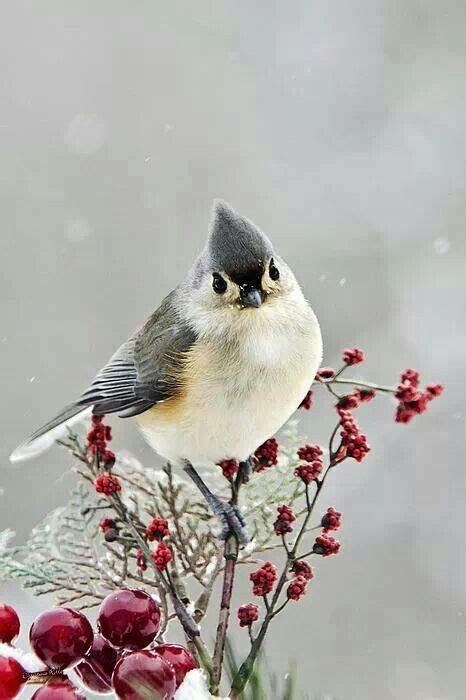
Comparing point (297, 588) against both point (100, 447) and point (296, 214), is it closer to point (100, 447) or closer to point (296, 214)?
point (100, 447)

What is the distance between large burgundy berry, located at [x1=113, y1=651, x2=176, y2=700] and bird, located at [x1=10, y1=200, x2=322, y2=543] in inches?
12.8

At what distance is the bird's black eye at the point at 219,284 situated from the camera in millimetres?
1093

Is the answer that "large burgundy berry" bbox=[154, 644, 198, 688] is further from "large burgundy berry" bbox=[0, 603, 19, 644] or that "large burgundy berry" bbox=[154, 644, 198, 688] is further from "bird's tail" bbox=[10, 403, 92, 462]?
"bird's tail" bbox=[10, 403, 92, 462]

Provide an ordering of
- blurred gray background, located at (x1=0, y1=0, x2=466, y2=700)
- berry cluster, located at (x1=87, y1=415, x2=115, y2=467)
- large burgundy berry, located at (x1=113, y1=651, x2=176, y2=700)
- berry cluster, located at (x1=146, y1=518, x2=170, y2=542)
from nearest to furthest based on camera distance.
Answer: large burgundy berry, located at (x1=113, y1=651, x2=176, y2=700)
berry cluster, located at (x1=146, y1=518, x2=170, y2=542)
berry cluster, located at (x1=87, y1=415, x2=115, y2=467)
blurred gray background, located at (x1=0, y1=0, x2=466, y2=700)

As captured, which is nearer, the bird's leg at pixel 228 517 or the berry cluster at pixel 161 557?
the berry cluster at pixel 161 557

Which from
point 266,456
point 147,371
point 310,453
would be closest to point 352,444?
point 310,453

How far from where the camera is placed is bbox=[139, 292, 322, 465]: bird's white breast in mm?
990

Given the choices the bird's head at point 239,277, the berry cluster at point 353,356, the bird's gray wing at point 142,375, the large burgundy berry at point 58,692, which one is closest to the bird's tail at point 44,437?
the bird's gray wing at point 142,375

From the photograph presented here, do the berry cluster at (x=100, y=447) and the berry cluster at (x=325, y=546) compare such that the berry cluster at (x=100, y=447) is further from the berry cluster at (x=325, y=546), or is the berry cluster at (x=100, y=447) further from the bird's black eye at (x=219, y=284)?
the bird's black eye at (x=219, y=284)

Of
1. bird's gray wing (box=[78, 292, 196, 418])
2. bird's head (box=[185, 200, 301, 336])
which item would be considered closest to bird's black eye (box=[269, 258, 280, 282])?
bird's head (box=[185, 200, 301, 336])

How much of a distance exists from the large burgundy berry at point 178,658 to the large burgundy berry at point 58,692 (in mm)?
57

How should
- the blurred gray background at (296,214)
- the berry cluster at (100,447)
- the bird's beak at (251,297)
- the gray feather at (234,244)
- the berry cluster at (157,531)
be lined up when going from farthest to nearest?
the blurred gray background at (296,214) → the bird's beak at (251,297) → the gray feather at (234,244) → the berry cluster at (100,447) → the berry cluster at (157,531)

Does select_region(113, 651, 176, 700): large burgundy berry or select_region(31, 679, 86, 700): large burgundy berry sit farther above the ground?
select_region(113, 651, 176, 700): large burgundy berry

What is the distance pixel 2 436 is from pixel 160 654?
2144mm
